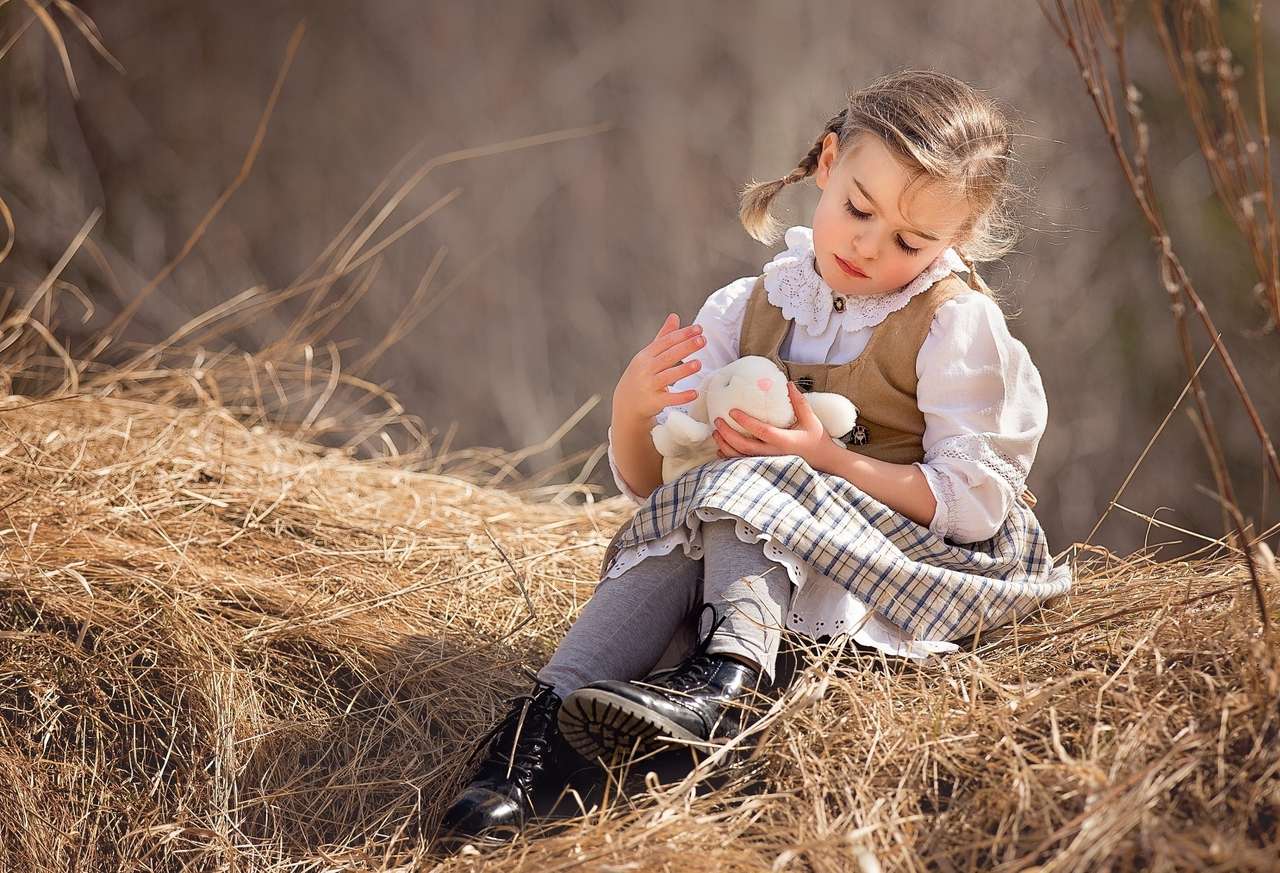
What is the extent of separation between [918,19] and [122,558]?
3.78 m

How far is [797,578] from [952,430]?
0.31 m

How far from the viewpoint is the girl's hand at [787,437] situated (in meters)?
1.76

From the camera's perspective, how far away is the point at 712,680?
1.62 meters

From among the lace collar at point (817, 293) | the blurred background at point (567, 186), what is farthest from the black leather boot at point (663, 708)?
the blurred background at point (567, 186)

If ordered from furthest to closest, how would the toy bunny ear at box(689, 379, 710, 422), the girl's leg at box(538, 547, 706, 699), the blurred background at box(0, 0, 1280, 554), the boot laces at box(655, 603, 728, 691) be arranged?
the blurred background at box(0, 0, 1280, 554)
the toy bunny ear at box(689, 379, 710, 422)
the girl's leg at box(538, 547, 706, 699)
the boot laces at box(655, 603, 728, 691)

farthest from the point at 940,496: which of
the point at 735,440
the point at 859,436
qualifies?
the point at 735,440

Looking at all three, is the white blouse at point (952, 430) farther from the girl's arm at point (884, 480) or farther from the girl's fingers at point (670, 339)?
the girl's fingers at point (670, 339)

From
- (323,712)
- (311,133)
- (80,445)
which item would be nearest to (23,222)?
(311,133)

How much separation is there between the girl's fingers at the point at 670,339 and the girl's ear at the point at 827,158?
320 mm

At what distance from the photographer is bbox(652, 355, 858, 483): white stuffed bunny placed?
1.76m

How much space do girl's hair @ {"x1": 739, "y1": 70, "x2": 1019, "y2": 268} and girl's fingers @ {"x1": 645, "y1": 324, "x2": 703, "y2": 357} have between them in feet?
1.16

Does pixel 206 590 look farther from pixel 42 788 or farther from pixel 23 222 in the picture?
pixel 23 222

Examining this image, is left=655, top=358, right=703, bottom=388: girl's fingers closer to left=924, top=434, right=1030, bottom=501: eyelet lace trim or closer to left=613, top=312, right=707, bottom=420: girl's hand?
left=613, top=312, right=707, bottom=420: girl's hand

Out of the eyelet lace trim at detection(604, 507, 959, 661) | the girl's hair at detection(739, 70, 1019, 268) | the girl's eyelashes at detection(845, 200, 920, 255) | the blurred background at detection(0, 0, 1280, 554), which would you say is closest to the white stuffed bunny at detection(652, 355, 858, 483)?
the eyelet lace trim at detection(604, 507, 959, 661)
